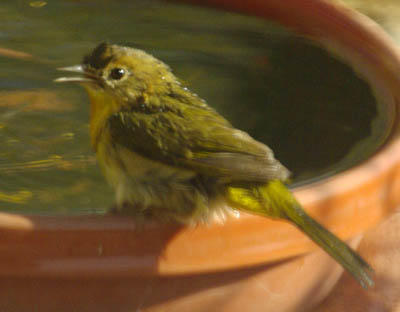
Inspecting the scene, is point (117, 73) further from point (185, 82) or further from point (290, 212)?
point (185, 82)

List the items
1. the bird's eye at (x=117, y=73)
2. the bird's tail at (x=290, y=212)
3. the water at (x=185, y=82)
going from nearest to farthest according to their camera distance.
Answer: the bird's tail at (x=290, y=212) < the bird's eye at (x=117, y=73) < the water at (x=185, y=82)

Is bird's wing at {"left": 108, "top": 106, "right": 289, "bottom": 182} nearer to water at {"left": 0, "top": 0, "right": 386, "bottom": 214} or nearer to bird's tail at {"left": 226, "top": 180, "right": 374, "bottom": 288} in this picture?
bird's tail at {"left": 226, "top": 180, "right": 374, "bottom": 288}

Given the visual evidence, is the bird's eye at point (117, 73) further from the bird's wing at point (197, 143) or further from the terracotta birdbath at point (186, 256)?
the terracotta birdbath at point (186, 256)

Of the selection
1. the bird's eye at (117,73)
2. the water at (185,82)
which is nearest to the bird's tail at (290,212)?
the water at (185,82)

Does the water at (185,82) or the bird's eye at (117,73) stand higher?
the bird's eye at (117,73)

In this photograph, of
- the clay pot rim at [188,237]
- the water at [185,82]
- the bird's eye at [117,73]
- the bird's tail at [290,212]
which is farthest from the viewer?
the water at [185,82]

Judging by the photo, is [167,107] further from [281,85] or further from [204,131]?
[281,85]

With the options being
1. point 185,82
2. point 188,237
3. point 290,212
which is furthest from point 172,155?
point 185,82
